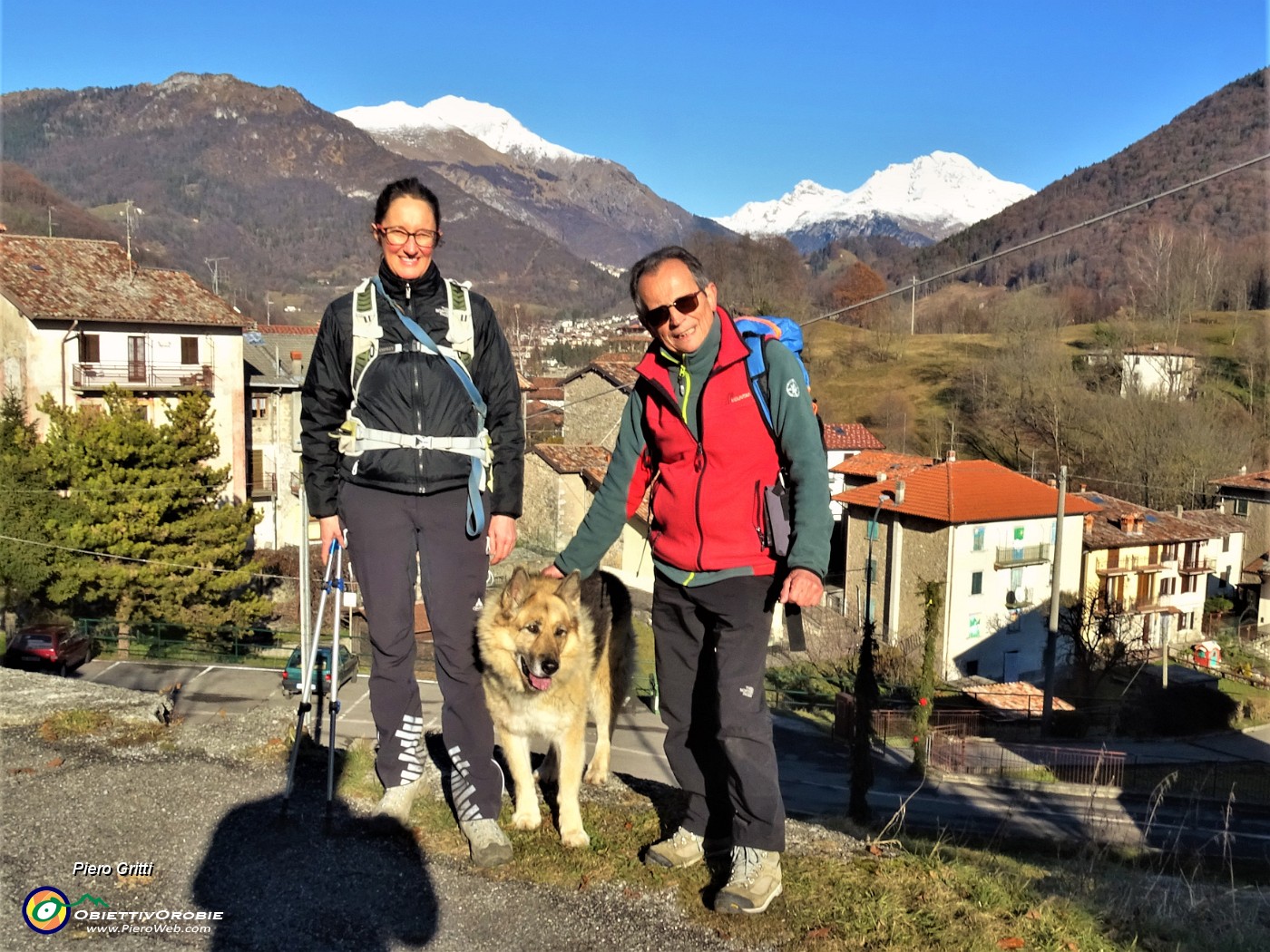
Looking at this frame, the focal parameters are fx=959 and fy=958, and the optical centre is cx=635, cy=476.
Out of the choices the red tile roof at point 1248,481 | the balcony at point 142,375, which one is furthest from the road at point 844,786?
the red tile roof at point 1248,481

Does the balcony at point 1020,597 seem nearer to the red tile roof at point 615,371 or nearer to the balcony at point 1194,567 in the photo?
the balcony at point 1194,567

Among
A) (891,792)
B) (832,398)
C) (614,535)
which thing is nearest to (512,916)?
(614,535)

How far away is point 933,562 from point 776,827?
116ft

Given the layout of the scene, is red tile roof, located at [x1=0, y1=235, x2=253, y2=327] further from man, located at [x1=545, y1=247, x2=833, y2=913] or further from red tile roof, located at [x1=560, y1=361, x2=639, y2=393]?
man, located at [x1=545, y1=247, x2=833, y2=913]

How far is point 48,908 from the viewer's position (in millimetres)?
3318

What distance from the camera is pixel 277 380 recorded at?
122 feet

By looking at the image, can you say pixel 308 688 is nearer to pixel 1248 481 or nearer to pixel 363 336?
pixel 363 336

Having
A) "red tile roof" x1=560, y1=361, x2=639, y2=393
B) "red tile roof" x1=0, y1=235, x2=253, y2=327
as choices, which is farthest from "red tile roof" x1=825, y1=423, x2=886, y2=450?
"red tile roof" x1=0, y1=235, x2=253, y2=327

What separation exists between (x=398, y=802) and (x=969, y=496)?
119 feet

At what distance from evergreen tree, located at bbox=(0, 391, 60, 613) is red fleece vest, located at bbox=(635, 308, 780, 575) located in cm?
2578

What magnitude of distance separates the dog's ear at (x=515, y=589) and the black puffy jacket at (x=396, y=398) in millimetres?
542

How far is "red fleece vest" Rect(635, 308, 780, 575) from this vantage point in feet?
11.2

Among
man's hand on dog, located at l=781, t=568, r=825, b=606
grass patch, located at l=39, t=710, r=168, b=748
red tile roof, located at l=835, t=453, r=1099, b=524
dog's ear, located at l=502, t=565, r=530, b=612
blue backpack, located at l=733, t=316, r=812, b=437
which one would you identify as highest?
blue backpack, located at l=733, t=316, r=812, b=437

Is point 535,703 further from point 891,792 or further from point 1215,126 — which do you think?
point 1215,126
